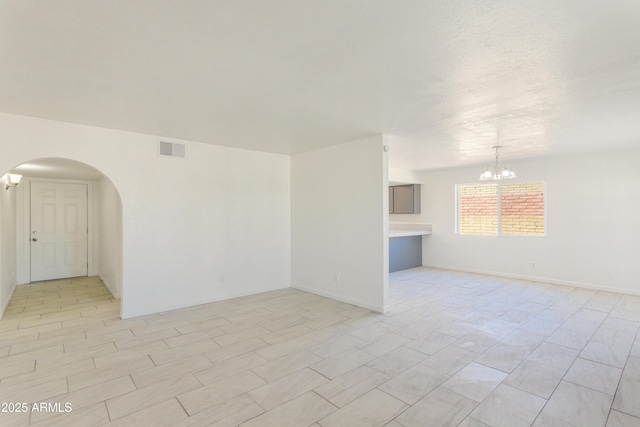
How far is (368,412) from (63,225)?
7.54 metres

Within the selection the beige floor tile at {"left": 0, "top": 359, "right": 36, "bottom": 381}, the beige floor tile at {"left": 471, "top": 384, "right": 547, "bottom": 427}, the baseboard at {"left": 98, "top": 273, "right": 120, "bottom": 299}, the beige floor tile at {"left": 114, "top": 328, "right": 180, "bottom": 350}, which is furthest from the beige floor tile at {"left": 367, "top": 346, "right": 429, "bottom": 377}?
the baseboard at {"left": 98, "top": 273, "right": 120, "bottom": 299}

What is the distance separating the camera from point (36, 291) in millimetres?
5668

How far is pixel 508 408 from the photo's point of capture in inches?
90.1

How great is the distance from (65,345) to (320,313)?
294cm

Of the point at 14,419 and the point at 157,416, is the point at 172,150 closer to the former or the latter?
the point at 14,419

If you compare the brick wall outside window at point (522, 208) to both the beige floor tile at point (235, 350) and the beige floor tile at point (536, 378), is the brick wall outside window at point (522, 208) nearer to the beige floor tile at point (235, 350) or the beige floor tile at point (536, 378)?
the beige floor tile at point (536, 378)

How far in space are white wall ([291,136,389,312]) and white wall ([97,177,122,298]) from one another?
2891 millimetres

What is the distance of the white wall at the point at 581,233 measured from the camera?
5.48 meters

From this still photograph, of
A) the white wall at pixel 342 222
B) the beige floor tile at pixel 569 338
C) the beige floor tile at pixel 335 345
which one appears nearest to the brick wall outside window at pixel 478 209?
the beige floor tile at pixel 569 338

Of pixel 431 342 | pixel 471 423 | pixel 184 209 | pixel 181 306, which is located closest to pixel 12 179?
pixel 184 209

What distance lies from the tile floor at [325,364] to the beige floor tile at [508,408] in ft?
0.04

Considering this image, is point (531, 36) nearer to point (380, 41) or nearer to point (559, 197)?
point (380, 41)

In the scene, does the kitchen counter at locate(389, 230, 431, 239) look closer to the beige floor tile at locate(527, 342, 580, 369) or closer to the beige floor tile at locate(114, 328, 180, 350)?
the beige floor tile at locate(527, 342, 580, 369)

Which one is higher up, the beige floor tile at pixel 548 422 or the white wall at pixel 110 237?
the white wall at pixel 110 237
